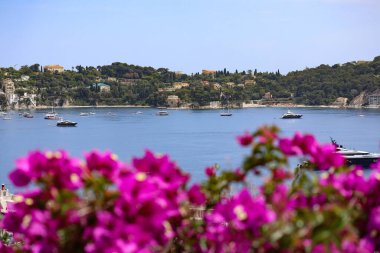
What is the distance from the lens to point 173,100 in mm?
176000

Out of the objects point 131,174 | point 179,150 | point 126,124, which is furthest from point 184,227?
point 126,124

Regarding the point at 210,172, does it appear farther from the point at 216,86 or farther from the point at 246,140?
the point at 216,86

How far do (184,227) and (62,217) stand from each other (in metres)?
0.77

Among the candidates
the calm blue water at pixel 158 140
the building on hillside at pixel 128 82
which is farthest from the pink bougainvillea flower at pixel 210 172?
the building on hillside at pixel 128 82

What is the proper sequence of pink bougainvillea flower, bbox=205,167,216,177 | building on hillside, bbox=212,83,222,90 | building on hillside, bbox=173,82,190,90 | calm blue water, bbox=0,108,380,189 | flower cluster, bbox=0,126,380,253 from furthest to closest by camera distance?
building on hillside, bbox=173,82,190,90 → building on hillside, bbox=212,83,222,90 → calm blue water, bbox=0,108,380,189 → pink bougainvillea flower, bbox=205,167,216,177 → flower cluster, bbox=0,126,380,253

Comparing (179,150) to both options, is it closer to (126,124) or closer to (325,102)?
(126,124)

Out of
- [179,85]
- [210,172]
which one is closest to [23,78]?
[179,85]

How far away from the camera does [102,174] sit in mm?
2602

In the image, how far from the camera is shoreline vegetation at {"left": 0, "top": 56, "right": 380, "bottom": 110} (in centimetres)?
17738

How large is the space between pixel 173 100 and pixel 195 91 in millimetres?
6128

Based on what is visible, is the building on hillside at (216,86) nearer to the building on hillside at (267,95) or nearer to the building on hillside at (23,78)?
the building on hillside at (267,95)

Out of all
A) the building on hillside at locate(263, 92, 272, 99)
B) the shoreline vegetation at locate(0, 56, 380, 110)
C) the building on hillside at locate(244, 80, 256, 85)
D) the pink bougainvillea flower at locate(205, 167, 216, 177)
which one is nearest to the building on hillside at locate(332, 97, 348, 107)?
the shoreline vegetation at locate(0, 56, 380, 110)

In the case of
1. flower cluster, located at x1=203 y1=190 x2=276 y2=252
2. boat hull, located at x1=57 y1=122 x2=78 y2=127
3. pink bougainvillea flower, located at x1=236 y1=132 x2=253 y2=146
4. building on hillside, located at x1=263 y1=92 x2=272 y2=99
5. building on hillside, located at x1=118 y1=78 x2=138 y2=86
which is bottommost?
boat hull, located at x1=57 y1=122 x2=78 y2=127

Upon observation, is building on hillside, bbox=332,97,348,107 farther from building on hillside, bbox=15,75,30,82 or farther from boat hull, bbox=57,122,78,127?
boat hull, bbox=57,122,78,127
